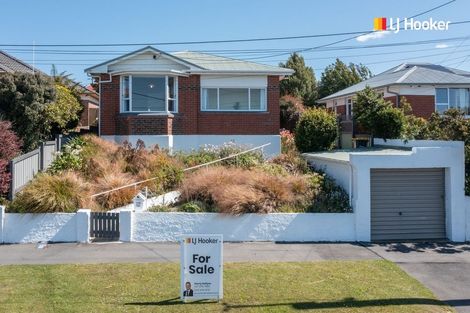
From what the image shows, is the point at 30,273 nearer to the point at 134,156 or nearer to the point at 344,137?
the point at 134,156

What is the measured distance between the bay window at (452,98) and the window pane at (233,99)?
502 inches

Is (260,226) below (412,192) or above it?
below

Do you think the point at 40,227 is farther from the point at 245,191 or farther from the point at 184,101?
the point at 184,101

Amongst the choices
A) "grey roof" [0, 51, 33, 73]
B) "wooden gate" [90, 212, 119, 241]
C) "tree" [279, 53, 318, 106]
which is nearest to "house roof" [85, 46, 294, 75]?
"grey roof" [0, 51, 33, 73]

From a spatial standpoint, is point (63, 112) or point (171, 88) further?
point (171, 88)

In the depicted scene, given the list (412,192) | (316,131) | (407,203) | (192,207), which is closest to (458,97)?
(316,131)

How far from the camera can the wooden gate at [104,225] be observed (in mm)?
12047

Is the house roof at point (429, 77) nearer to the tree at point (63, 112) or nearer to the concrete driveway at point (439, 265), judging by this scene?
the tree at point (63, 112)

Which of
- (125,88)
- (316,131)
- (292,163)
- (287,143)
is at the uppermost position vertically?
(125,88)

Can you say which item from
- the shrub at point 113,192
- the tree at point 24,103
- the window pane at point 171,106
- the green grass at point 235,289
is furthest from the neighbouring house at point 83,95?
the green grass at point 235,289

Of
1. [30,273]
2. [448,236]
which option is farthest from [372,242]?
[30,273]

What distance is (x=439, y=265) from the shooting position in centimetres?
1018

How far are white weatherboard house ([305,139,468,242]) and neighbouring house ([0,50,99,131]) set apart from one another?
51.3 ft

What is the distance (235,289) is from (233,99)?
1408cm
